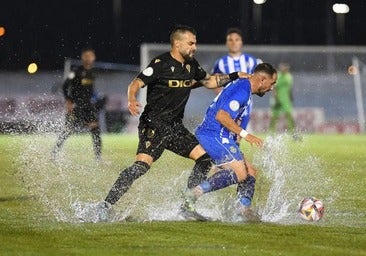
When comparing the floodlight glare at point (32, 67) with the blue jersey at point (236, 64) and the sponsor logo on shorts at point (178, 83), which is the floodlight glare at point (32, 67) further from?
the sponsor logo on shorts at point (178, 83)

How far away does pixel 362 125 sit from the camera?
3444 centimetres

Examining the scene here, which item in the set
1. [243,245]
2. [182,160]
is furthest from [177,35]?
[182,160]

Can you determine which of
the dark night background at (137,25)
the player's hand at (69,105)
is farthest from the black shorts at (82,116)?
the dark night background at (137,25)

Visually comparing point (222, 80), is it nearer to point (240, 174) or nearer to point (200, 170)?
point (200, 170)

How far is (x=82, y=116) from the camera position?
2036 cm

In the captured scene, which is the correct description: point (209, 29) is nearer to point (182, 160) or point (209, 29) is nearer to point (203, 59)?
point (203, 59)

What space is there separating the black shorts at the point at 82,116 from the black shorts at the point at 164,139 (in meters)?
8.51

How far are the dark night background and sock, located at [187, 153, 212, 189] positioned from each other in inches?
1371

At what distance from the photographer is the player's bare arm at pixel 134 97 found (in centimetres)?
1008

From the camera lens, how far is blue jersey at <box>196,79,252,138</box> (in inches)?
412

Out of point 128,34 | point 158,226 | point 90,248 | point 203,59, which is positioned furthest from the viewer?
point 128,34

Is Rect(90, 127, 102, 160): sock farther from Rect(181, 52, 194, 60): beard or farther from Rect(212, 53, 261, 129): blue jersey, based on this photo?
Rect(181, 52, 194, 60): beard

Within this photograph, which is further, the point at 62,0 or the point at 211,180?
the point at 62,0

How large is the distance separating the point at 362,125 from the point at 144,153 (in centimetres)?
2460
